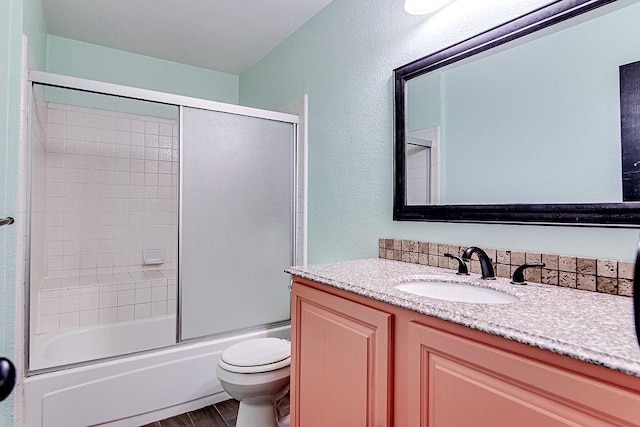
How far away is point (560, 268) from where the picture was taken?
113cm

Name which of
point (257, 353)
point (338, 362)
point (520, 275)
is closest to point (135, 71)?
point (257, 353)

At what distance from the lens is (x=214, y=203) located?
2127 mm

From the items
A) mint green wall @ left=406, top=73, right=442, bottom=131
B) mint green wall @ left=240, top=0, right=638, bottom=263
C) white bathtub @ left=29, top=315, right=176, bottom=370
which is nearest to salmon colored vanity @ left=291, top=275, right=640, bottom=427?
mint green wall @ left=240, top=0, right=638, bottom=263

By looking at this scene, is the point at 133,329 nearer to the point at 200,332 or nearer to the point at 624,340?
the point at 200,332

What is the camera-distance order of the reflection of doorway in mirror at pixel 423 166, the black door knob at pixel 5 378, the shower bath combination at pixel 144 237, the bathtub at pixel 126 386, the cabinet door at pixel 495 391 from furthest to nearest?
the shower bath combination at pixel 144 237 → the bathtub at pixel 126 386 → the reflection of doorway in mirror at pixel 423 166 → the cabinet door at pixel 495 391 → the black door knob at pixel 5 378

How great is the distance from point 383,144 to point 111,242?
7.38 ft

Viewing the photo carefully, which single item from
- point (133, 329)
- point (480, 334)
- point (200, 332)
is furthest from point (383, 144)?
point (133, 329)

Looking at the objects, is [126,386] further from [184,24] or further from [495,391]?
[184,24]

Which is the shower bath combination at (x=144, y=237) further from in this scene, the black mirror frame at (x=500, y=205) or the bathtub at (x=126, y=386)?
the black mirror frame at (x=500, y=205)

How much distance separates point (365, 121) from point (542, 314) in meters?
1.31

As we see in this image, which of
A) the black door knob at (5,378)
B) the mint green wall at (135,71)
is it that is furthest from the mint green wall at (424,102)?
the mint green wall at (135,71)

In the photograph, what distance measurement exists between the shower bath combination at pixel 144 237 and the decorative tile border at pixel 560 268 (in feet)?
3.85

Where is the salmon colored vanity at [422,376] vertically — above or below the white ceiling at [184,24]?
below

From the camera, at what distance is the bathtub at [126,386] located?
1.67 metres
